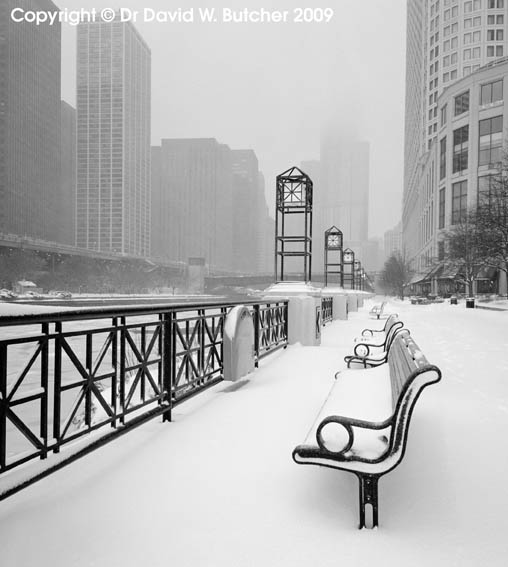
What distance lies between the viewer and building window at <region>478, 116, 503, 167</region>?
52188 millimetres

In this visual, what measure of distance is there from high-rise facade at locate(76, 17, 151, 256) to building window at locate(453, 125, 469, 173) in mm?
105160

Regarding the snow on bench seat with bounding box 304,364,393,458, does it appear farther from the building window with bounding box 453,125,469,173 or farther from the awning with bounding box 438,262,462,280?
the building window with bounding box 453,125,469,173

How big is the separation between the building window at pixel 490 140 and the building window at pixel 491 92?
2512 millimetres

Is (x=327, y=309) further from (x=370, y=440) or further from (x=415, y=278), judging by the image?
(x=415, y=278)

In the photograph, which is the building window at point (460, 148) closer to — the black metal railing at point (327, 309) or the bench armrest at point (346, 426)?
the black metal railing at point (327, 309)

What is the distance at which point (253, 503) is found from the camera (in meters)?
2.67

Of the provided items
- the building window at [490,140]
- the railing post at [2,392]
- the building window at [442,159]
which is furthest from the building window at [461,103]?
the railing post at [2,392]

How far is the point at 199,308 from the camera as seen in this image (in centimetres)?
473

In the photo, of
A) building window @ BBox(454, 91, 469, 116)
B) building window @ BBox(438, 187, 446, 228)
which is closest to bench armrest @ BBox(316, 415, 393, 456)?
building window @ BBox(454, 91, 469, 116)

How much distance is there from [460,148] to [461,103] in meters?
6.28

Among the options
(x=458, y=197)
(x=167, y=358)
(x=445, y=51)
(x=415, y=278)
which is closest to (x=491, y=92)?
(x=458, y=197)

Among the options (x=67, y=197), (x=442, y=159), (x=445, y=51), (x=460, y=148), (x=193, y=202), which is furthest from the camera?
(x=193, y=202)

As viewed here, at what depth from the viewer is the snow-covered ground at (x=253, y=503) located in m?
2.21

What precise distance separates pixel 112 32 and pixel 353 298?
169 m
